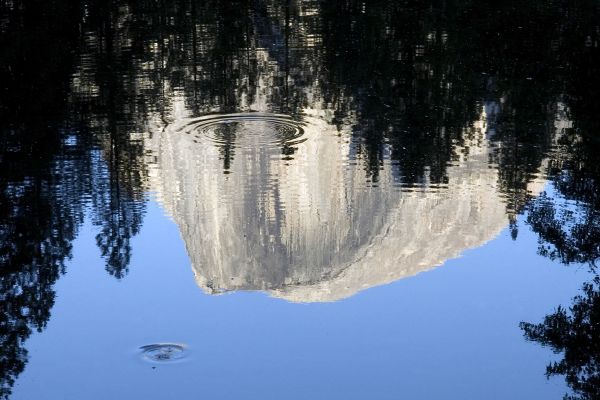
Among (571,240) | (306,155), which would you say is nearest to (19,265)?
(306,155)

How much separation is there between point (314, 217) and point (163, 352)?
10.8 feet

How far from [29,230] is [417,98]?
6366 mm

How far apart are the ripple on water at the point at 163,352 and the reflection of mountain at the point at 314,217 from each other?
141 centimetres

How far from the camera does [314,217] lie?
10.8 metres

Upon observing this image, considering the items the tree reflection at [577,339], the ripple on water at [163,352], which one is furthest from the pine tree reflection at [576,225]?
the ripple on water at [163,352]

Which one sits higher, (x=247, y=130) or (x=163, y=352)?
(x=247, y=130)

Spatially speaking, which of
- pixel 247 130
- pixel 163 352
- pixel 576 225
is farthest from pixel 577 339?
pixel 247 130

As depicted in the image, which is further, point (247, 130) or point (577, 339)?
point (247, 130)

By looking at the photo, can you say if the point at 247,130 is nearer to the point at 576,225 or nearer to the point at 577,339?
the point at 576,225

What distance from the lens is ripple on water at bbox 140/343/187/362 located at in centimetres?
776

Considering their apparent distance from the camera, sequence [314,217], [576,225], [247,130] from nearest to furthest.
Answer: [576,225]
[314,217]
[247,130]

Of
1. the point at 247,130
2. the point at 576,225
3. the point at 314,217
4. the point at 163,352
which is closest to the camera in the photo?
the point at 163,352

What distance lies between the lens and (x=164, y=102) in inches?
564

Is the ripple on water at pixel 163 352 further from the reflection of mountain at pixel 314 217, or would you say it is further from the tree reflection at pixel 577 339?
the tree reflection at pixel 577 339
